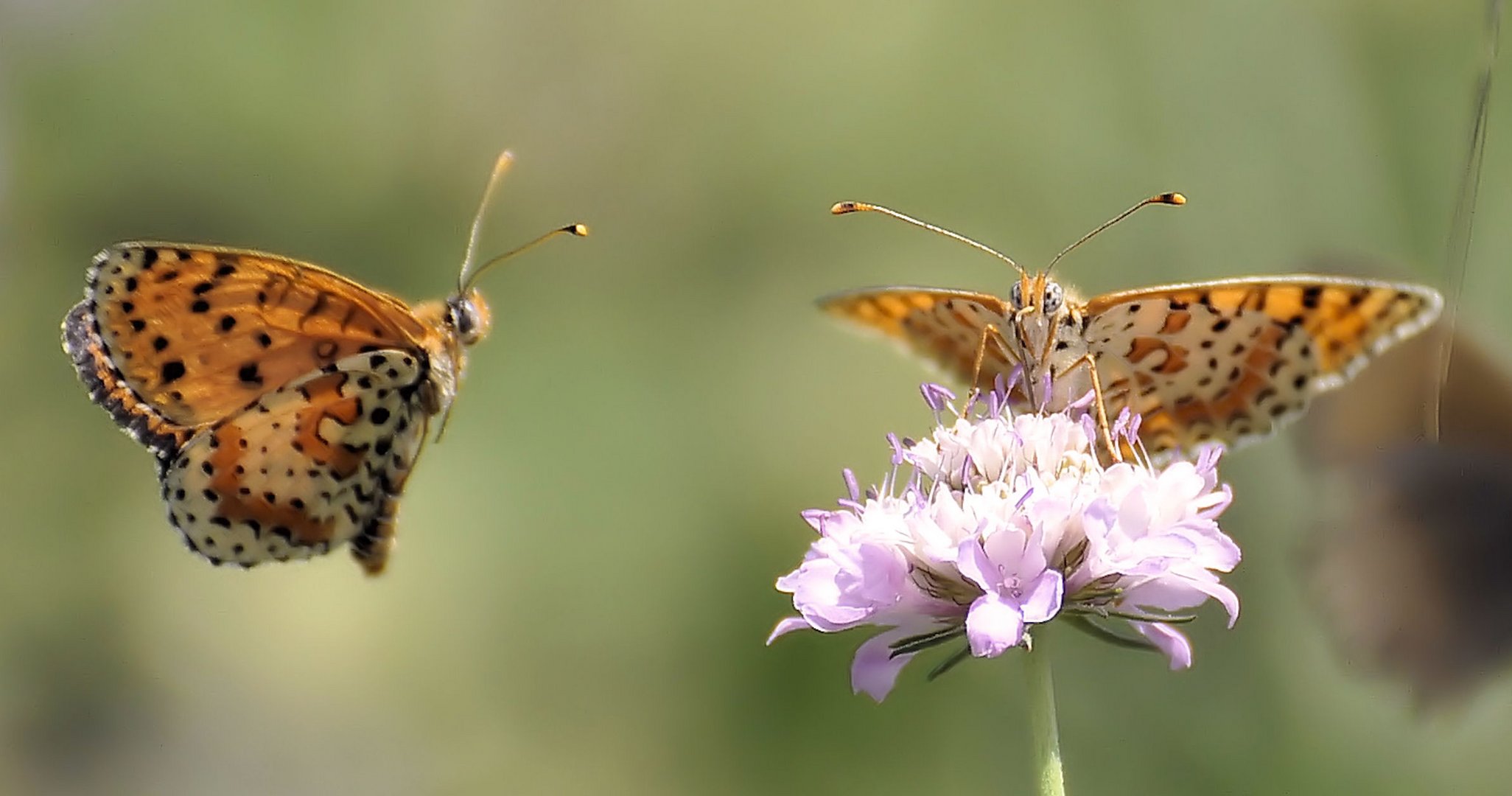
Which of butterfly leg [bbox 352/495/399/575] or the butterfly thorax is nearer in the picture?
the butterfly thorax

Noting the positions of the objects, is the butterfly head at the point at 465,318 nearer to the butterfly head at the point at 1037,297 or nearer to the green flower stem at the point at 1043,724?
the butterfly head at the point at 1037,297

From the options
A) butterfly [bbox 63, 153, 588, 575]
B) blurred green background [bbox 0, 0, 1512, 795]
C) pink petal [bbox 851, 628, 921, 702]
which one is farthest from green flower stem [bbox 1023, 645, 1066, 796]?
blurred green background [bbox 0, 0, 1512, 795]

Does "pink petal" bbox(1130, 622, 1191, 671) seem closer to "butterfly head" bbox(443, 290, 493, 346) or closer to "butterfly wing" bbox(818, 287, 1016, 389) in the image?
"butterfly wing" bbox(818, 287, 1016, 389)

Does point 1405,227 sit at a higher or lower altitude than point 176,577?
higher

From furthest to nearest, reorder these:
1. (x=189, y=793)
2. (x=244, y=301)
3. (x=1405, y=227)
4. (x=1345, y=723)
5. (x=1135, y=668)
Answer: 1. (x=189, y=793)
2. (x=1405, y=227)
3. (x=1135, y=668)
4. (x=1345, y=723)
5. (x=244, y=301)

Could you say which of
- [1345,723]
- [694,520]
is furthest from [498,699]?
[1345,723]

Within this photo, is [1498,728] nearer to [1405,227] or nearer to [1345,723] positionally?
[1345,723]

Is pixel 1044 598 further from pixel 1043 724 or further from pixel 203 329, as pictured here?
pixel 203 329

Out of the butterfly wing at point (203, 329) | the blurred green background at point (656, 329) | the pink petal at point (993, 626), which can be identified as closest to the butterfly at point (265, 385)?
the butterfly wing at point (203, 329)
